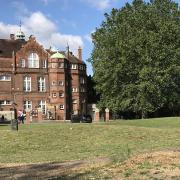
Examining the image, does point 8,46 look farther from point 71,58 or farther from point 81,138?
point 81,138

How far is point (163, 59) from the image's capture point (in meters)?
69.1

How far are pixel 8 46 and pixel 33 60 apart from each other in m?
5.66

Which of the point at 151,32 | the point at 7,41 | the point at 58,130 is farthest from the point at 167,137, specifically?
the point at 7,41

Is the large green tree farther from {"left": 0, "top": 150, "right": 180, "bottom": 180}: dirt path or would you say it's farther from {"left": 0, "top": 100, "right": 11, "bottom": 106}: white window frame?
{"left": 0, "top": 150, "right": 180, "bottom": 180}: dirt path

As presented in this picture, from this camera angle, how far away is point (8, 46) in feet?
317

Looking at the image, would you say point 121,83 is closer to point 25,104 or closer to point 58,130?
point 25,104

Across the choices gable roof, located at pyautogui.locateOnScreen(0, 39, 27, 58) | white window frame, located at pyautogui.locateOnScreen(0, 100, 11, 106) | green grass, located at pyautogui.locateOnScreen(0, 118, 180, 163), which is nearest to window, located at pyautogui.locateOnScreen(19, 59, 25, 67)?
gable roof, located at pyautogui.locateOnScreen(0, 39, 27, 58)

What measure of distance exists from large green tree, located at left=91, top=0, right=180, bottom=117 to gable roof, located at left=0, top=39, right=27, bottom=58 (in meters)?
25.2

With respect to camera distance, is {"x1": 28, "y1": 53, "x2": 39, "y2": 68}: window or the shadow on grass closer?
the shadow on grass

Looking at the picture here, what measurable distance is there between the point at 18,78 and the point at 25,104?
4.88 m

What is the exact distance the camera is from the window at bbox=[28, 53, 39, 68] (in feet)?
311

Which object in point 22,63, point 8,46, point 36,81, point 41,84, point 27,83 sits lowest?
point 41,84

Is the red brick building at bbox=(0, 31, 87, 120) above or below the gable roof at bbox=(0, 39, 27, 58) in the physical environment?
below

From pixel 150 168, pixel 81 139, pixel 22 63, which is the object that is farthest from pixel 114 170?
pixel 22 63
